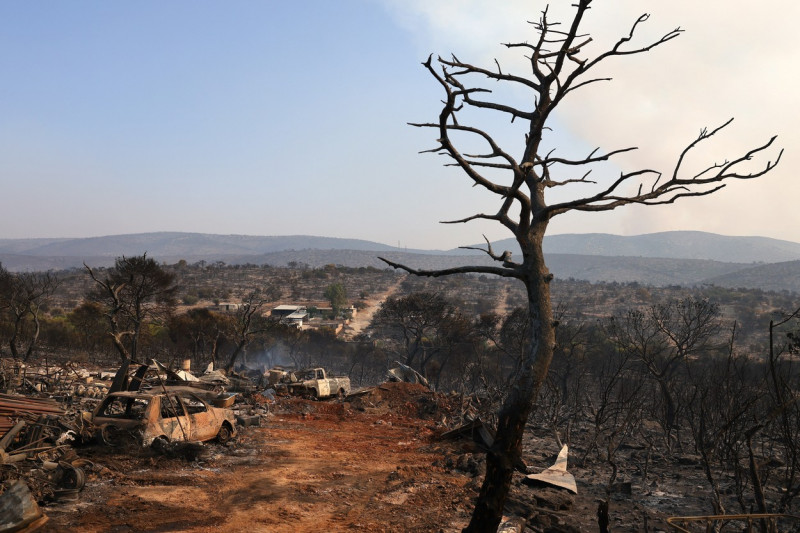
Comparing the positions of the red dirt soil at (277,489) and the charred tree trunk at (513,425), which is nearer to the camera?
the charred tree trunk at (513,425)

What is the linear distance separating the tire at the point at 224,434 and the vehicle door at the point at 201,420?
0.22 metres

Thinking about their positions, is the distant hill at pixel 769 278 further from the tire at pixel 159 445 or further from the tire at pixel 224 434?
the tire at pixel 159 445

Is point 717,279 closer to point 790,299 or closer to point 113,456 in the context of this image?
point 790,299

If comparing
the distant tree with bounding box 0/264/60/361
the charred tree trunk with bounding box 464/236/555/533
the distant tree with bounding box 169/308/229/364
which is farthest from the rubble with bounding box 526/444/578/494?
the distant tree with bounding box 169/308/229/364

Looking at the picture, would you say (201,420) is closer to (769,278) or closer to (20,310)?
(20,310)

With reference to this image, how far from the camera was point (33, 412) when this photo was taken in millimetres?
10938

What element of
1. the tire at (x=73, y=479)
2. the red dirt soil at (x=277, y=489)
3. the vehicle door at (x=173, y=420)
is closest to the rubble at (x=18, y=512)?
the red dirt soil at (x=277, y=489)

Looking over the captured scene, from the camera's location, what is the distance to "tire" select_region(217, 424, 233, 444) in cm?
1366

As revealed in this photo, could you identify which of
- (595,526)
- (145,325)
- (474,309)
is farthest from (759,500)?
(474,309)

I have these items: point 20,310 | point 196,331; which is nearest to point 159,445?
point 20,310

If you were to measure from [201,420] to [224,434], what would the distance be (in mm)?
1244

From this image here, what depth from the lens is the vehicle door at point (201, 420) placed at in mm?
12567

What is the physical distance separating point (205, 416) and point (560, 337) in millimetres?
31982

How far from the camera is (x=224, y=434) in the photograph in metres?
13.8
